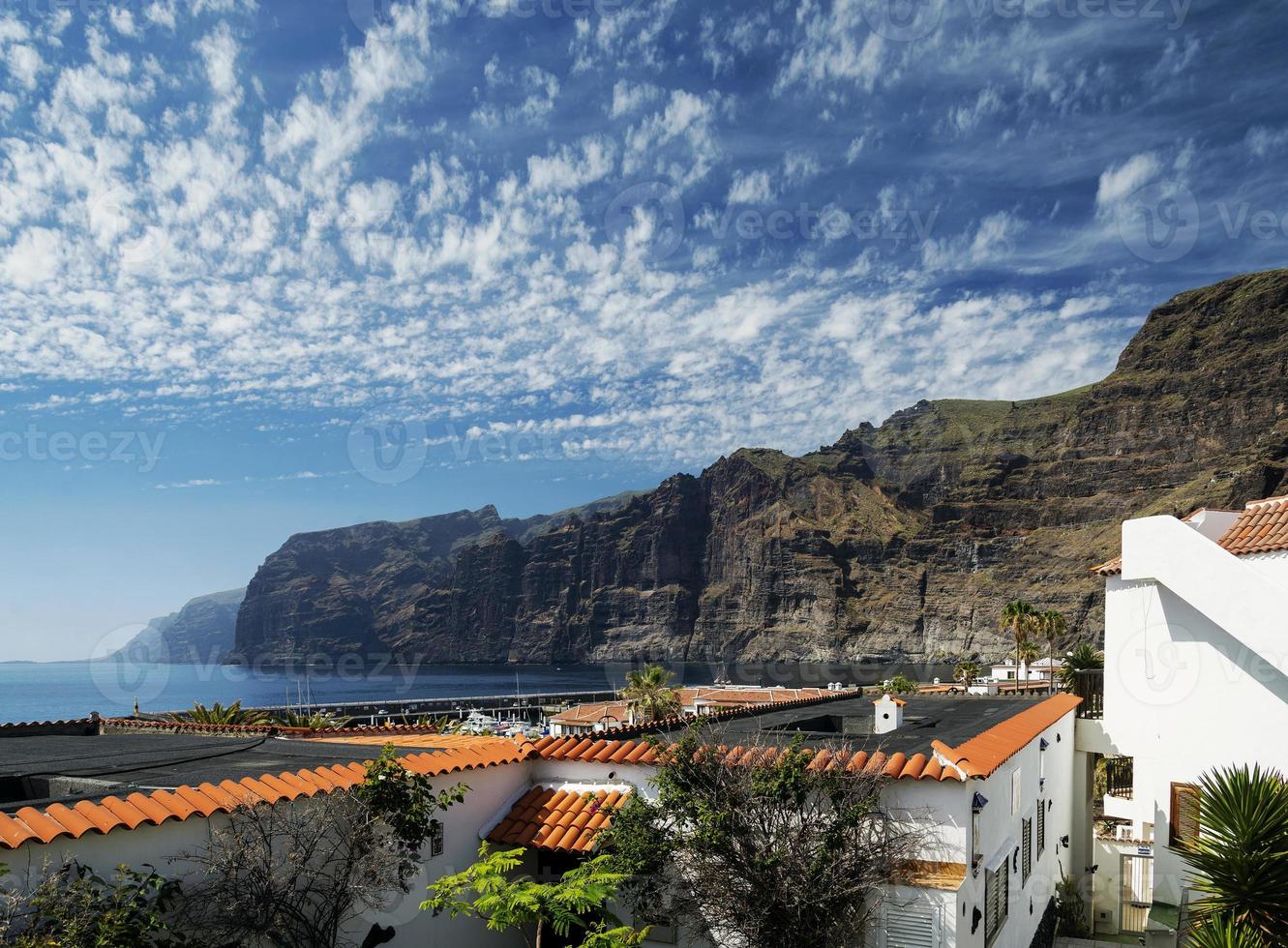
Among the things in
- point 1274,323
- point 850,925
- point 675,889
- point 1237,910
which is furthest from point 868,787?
point 1274,323

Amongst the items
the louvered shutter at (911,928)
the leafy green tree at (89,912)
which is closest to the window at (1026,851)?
the louvered shutter at (911,928)

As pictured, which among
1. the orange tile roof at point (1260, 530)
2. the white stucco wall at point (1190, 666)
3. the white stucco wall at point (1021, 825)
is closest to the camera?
the white stucco wall at point (1021, 825)

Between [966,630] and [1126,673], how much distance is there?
653ft

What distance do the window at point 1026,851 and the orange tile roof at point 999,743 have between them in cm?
120

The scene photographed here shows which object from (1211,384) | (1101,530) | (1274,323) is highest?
(1274,323)

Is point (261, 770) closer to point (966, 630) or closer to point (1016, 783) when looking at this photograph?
point (1016, 783)

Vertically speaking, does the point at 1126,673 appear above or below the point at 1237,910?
above

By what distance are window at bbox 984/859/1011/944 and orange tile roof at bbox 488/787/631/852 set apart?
4020mm

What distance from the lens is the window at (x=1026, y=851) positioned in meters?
11.6

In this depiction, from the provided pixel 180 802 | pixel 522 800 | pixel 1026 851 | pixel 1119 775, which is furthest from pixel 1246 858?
pixel 1119 775

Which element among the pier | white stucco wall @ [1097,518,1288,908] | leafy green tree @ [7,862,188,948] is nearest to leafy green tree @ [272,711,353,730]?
leafy green tree @ [7,862,188,948]

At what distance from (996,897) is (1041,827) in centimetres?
425

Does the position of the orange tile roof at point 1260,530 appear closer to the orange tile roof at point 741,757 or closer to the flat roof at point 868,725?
the flat roof at point 868,725

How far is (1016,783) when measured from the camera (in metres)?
10.8
